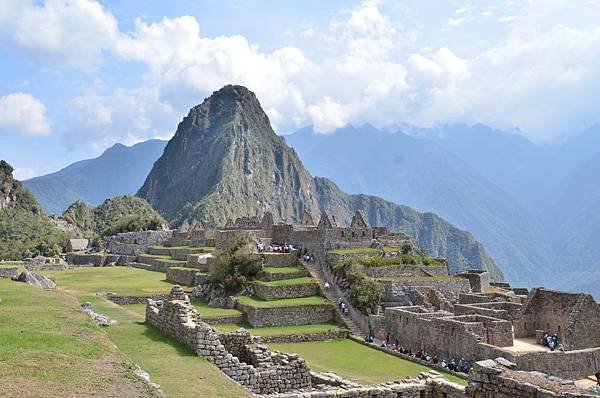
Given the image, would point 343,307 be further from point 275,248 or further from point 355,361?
point 275,248

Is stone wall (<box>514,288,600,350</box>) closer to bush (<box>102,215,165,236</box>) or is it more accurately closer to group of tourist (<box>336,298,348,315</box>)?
group of tourist (<box>336,298,348,315</box>)

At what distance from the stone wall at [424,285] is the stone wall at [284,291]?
14.4ft

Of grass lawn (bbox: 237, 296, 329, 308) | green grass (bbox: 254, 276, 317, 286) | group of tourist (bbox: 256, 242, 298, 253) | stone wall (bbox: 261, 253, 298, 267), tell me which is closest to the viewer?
grass lawn (bbox: 237, 296, 329, 308)

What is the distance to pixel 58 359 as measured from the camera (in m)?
9.92

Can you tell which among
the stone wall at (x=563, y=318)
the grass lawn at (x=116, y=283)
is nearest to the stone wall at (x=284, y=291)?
the grass lawn at (x=116, y=283)

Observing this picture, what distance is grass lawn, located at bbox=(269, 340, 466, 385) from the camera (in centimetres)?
2216

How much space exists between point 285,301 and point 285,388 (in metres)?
22.0

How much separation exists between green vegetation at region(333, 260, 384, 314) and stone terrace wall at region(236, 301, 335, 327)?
68.5 inches

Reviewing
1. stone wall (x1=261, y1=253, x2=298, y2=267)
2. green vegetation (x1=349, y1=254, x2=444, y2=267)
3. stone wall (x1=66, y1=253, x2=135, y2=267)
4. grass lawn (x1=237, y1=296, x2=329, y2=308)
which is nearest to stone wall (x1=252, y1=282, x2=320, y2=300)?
grass lawn (x1=237, y1=296, x2=329, y2=308)

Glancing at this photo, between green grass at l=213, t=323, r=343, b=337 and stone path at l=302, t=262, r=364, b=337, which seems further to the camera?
stone path at l=302, t=262, r=364, b=337

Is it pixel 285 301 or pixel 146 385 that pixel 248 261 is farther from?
pixel 146 385

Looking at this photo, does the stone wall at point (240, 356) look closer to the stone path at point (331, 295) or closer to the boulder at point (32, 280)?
the boulder at point (32, 280)

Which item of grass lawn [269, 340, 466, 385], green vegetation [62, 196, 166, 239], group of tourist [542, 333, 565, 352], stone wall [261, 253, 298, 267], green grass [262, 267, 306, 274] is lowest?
grass lawn [269, 340, 466, 385]

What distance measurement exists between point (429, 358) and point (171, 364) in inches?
650
